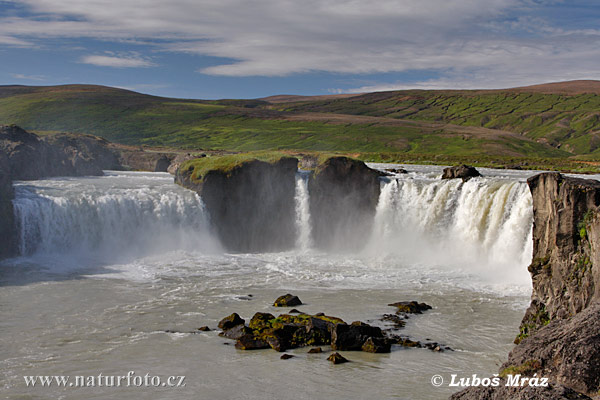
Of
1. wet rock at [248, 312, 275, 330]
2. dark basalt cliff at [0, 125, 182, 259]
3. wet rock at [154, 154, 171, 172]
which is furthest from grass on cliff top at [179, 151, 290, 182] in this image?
wet rock at [154, 154, 171, 172]

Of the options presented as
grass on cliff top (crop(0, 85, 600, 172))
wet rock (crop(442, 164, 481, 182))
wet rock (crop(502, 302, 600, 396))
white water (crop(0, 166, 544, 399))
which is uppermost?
grass on cliff top (crop(0, 85, 600, 172))

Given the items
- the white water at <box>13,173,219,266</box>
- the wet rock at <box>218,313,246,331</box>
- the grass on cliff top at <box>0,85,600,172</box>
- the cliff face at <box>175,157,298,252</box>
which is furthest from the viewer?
the grass on cliff top at <box>0,85,600,172</box>

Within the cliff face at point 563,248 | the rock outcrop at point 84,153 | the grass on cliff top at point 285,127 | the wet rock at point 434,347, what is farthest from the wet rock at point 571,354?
the grass on cliff top at point 285,127

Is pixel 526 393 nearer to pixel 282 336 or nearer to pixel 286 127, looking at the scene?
pixel 282 336

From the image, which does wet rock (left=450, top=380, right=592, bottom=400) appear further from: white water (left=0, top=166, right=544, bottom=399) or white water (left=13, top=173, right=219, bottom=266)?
white water (left=13, top=173, right=219, bottom=266)

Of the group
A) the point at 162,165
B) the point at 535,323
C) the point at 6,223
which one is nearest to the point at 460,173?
the point at 535,323

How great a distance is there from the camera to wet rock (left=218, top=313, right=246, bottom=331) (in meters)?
24.1

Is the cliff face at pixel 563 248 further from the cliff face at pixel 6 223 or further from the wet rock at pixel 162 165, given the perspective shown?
the wet rock at pixel 162 165

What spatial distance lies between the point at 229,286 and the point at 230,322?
342 inches

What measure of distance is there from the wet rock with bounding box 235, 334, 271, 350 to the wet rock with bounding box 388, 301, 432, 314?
26.0 feet

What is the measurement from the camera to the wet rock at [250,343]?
71.8 ft

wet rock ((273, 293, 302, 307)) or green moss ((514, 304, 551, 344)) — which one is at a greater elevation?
green moss ((514, 304, 551, 344))

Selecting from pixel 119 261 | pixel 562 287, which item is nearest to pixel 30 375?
pixel 562 287

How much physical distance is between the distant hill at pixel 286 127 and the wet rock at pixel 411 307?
88.0 metres
